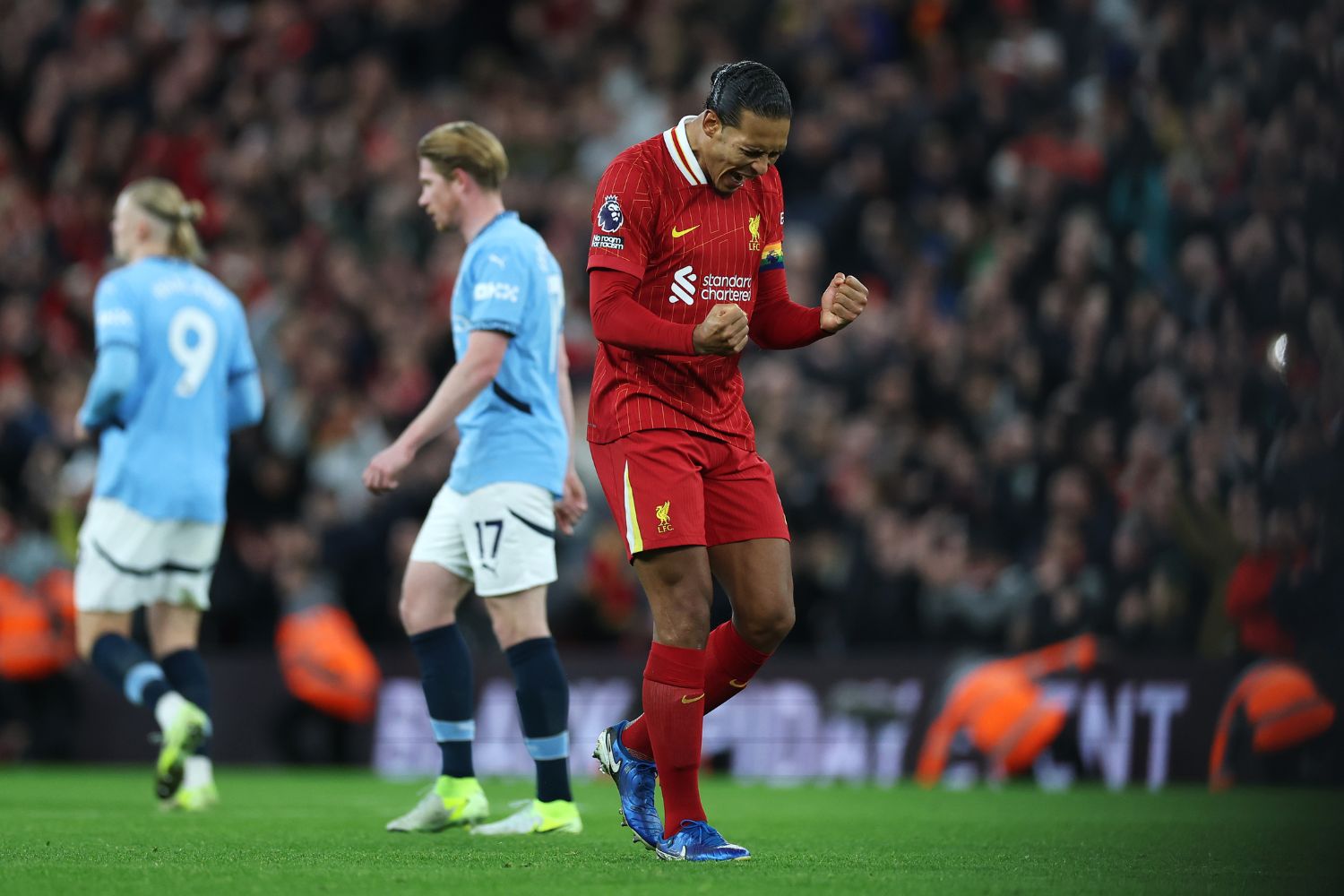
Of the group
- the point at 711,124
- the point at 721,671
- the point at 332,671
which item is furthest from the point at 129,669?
the point at 332,671

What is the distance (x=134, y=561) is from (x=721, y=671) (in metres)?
3.41

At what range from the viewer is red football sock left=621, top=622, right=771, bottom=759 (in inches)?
227

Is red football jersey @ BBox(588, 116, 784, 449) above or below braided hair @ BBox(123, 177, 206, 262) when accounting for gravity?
below

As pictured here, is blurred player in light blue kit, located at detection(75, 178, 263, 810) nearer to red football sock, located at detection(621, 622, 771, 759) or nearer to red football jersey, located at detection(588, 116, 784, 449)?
red football sock, located at detection(621, 622, 771, 759)

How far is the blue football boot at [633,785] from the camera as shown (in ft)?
18.5

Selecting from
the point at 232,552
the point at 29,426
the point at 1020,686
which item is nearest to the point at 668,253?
the point at 1020,686

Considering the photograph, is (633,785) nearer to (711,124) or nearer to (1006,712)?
(711,124)

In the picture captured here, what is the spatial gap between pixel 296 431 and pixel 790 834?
859cm

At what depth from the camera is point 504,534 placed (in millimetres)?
6613

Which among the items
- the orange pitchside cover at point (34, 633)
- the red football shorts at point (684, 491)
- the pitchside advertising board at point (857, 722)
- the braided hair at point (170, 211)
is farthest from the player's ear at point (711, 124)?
the orange pitchside cover at point (34, 633)

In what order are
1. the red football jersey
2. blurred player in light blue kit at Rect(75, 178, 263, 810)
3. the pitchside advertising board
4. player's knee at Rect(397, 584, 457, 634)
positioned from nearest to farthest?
1. the red football jersey
2. player's knee at Rect(397, 584, 457, 634)
3. blurred player in light blue kit at Rect(75, 178, 263, 810)
4. the pitchside advertising board

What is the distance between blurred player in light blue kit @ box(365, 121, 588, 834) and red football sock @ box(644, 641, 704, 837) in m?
1.20

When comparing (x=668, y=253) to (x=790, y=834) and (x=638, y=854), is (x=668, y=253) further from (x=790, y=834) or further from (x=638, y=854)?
(x=790, y=834)

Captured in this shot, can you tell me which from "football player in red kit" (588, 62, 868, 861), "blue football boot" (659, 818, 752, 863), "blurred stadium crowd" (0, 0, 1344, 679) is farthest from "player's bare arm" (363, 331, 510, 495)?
"blurred stadium crowd" (0, 0, 1344, 679)
